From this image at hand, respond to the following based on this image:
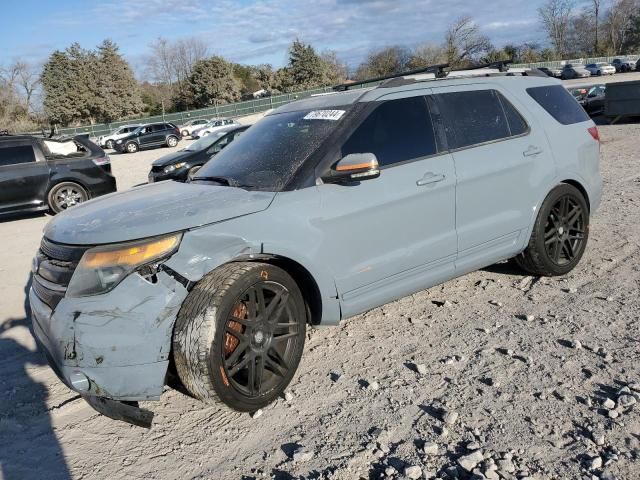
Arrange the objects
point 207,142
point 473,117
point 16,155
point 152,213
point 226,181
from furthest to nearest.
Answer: point 207,142 < point 16,155 < point 473,117 < point 226,181 < point 152,213

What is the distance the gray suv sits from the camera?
282 centimetres

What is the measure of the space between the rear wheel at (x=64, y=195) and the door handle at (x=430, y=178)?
27.9ft

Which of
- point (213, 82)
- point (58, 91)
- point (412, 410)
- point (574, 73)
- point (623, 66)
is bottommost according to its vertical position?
point (412, 410)

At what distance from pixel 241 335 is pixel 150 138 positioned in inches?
1347

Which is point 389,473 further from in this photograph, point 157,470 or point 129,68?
point 129,68

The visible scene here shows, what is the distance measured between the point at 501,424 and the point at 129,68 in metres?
72.7

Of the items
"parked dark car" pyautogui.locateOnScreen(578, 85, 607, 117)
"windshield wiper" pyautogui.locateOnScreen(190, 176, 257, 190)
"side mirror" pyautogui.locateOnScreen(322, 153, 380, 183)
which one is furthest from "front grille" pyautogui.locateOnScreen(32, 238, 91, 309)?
"parked dark car" pyautogui.locateOnScreen(578, 85, 607, 117)

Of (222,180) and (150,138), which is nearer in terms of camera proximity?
(222,180)

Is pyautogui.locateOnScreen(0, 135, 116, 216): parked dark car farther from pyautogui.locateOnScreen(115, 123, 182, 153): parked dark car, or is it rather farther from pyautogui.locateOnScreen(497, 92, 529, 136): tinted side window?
pyautogui.locateOnScreen(115, 123, 182, 153): parked dark car

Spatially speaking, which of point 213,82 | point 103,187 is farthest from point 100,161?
point 213,82

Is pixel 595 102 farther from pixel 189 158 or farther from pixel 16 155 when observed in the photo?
pixel 16 155

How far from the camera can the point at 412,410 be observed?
9.93 feet

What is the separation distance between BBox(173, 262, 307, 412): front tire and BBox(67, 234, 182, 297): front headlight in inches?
11.6

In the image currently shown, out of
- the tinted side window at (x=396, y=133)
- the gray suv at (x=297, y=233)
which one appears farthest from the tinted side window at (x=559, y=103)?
the tinted side window at (x=396, y=133)
